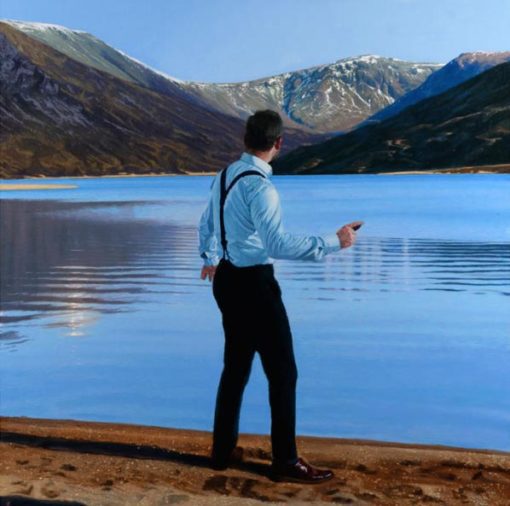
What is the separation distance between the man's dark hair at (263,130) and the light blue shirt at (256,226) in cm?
9

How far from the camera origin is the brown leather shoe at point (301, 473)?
246 inches

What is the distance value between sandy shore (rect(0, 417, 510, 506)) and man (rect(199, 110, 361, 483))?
10.3 inches

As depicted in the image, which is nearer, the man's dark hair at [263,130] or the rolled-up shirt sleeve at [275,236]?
the rolled-up shirt sleeve at [275,236]

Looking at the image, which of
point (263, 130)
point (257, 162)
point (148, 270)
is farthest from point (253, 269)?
point (148, 270)

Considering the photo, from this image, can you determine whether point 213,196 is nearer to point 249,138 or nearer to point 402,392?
point 249,138

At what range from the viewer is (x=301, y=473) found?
20.5ft

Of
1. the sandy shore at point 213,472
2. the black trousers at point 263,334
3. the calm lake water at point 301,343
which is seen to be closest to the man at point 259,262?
the black trousers at point 263,334

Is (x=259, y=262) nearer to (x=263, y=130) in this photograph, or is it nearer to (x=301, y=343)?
(x=263, y=130)

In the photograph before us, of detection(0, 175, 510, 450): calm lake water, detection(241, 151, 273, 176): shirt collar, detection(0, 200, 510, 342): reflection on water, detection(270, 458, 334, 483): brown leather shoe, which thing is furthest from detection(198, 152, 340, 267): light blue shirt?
detection(0, 200, 510, 342): reflection on water

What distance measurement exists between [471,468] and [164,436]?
7.97 ft

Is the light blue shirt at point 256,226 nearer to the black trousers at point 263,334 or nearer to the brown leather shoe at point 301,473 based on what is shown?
the black trousers at point 263,334

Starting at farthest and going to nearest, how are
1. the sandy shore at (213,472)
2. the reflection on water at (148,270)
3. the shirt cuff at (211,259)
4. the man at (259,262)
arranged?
the reflection on water at (148,270), the shirt cuff at (211,259), the man at (259,262), the sandy shore at (213,472)

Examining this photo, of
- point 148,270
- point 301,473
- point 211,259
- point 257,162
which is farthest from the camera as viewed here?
point 148,270

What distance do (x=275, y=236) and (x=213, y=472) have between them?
1.70 meters
